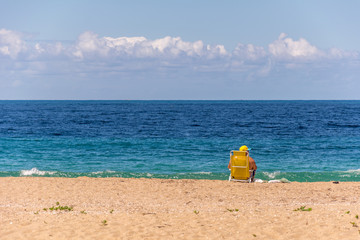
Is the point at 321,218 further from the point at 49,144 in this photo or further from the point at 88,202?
the point at 49,144

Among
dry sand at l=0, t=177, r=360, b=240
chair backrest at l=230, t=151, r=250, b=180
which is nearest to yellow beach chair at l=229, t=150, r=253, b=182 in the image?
chair backrest at l=230, t=151, r=250, b=180

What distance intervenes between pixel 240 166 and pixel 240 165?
40mm

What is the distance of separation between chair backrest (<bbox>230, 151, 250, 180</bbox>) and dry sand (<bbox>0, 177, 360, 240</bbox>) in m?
0.70

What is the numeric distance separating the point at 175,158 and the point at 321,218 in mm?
16013

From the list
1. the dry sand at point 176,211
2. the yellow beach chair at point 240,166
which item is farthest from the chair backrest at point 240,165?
the dry sand at point 176,211

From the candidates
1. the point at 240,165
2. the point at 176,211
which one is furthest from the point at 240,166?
the point at 176,211

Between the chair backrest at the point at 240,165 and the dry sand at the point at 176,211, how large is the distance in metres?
0.70

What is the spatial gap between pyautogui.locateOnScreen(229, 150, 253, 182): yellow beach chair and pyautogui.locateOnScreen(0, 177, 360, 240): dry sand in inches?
26.5

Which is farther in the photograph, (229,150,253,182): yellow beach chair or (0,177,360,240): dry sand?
(229,150,253,182): yellow beach chair

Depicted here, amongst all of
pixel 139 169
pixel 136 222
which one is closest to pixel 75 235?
pixel 136 222

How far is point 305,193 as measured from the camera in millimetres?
14516

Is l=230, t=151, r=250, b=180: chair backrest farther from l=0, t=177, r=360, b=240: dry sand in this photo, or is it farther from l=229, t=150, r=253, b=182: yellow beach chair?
l=0, t=177, r=360, b=240: dry sand

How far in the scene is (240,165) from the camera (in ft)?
54.1

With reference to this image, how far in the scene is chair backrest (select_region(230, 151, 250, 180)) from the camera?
1634 cm
